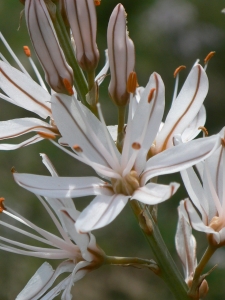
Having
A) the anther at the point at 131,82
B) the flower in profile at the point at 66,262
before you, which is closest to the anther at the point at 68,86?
the anther at the point at 131,82

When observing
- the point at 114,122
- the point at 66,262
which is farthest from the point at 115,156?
the point at 114,122

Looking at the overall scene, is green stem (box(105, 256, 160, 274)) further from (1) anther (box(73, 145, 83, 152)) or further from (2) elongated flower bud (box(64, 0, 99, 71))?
(2) elongated flower bud (box(64, 0, 99, 71))

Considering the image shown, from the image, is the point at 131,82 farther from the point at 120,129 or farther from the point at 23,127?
the point at 23,127

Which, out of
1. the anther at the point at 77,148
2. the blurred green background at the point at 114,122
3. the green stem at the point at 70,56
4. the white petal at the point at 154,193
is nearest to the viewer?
the white petal at the point at 154,193

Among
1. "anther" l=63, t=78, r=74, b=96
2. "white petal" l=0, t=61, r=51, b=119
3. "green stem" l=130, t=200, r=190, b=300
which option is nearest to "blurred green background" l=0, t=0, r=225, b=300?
"green stem" l=130, t=200, r=190, b=300

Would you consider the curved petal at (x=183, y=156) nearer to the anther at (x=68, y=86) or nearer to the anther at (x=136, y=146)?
the anther at (x=136, y=146)

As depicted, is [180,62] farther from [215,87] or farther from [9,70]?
[9,70]
